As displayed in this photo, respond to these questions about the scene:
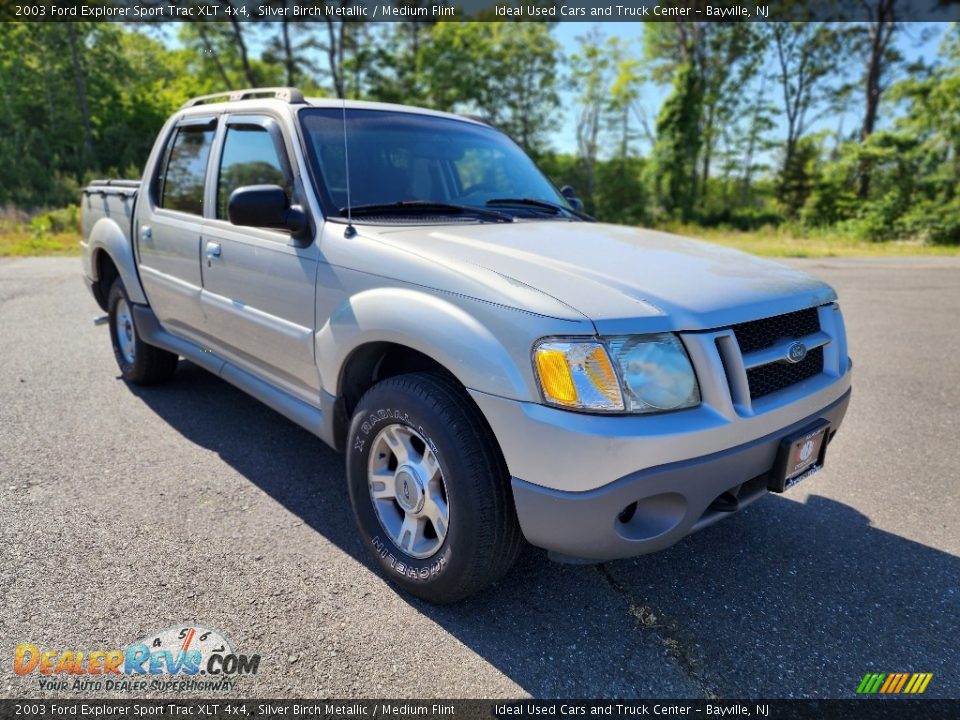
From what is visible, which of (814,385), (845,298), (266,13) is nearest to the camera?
(814,385)

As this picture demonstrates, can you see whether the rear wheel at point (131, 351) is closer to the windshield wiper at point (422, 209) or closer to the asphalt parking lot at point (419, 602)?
the asphalt parking lot at point (419, 602)

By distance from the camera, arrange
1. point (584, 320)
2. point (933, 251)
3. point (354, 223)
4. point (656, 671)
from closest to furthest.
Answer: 1. point (584, 320)
2. point (656, 671)
3. point (354, 223)
4. point (933, 251)

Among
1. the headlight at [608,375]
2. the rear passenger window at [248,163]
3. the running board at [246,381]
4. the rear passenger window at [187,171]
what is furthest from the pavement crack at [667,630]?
the rear passenger window at [187,171]

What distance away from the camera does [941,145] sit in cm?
2317

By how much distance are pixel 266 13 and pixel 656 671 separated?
37014 millimetres

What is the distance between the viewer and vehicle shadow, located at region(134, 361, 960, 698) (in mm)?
2012

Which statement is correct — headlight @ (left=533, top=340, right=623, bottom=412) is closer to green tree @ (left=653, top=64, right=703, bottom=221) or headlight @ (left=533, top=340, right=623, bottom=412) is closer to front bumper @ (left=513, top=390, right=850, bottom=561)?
front bumper @ (left=513, top=390, right=850, bottom=561)

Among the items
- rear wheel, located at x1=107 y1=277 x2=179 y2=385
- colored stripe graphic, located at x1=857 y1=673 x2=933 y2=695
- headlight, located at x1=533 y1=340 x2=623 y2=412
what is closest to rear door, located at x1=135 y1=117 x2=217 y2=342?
rear wheel, located at x1=107 y1=277 x2=179 y2=385

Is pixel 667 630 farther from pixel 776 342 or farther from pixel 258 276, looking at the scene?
pixel 258 276

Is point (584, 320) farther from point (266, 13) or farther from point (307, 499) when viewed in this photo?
point (266, 13)

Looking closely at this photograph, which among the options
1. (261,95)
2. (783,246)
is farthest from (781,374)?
(783,246)

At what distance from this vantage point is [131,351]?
15.3ft

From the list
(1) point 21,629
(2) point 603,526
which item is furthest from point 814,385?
(1) point 21,629

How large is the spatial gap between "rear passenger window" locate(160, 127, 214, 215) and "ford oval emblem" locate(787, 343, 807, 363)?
3.13 metres
